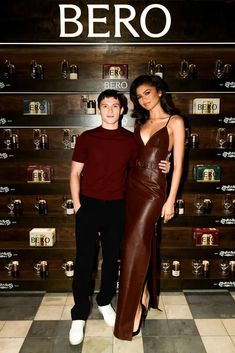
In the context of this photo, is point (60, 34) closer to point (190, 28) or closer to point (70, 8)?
point (70, 8)

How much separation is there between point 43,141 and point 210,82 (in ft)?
5.58

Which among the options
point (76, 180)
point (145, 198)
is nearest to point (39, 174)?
point (76, 180)

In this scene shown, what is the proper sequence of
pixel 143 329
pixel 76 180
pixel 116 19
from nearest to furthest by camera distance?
pixel 76 180 < pixel 143 329 < pixel 116 19

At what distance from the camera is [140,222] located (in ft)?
8.19

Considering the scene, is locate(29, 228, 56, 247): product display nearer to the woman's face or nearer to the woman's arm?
the woman's arm

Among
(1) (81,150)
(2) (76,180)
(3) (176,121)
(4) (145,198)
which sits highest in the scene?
(3) (176,121)

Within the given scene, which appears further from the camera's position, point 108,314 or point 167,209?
point 108,314

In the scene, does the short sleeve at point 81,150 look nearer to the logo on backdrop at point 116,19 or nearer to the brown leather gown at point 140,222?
the brown leather gown at point 140,222

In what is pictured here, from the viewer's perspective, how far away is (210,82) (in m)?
3.21

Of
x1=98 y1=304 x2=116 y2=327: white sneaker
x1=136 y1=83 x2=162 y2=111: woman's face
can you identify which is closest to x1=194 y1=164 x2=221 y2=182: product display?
x1=136 y1=83 x2=162 y2=111: woman's face

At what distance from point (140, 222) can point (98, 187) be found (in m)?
0.41

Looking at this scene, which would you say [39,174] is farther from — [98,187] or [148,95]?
[148,95]

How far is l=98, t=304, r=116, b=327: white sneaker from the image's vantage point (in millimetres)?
2793

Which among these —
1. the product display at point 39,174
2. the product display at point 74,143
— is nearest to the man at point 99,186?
the product display at point 74,143
